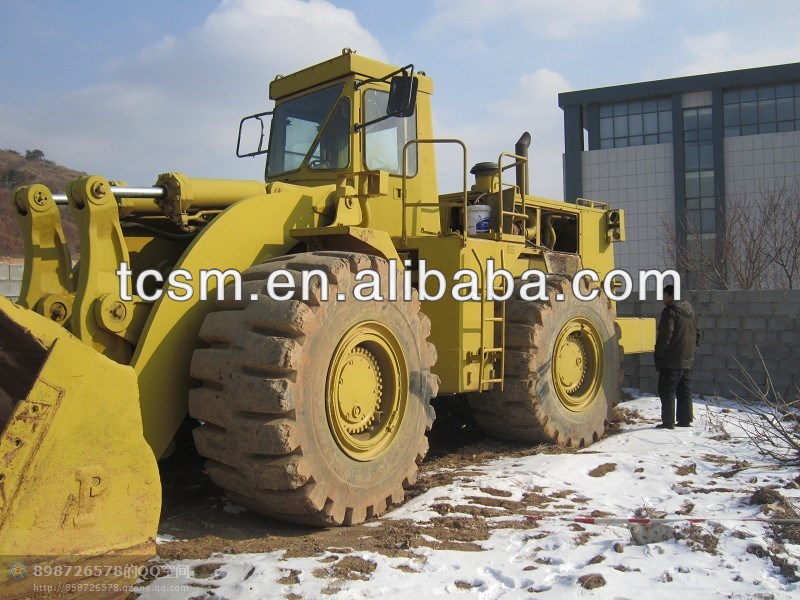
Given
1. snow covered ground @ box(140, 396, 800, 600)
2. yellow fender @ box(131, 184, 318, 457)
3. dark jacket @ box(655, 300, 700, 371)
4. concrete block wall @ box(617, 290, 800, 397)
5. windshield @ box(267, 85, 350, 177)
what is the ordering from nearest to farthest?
snow covered ground @ box(140, 396, 800, 600) → yellow fender @ box(131, 184, 318, 457) → windshield @ box(267, 85, 350, 177) → dark jacket @ box(655, 300, 700, 371) → concrete block wall @ box(617, 290, 800, 397)

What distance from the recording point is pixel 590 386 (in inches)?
320

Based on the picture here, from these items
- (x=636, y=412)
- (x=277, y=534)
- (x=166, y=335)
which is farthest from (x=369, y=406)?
(x=636, y=412)

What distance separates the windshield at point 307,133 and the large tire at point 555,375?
2.27 metres

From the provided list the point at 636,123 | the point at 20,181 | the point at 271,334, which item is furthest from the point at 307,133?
the point at 20,181

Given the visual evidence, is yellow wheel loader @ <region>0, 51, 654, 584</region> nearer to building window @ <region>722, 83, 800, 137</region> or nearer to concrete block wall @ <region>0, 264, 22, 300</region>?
concrete block wall @ <region>0, 264, 22, 300</region>

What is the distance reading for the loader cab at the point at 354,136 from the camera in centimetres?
644

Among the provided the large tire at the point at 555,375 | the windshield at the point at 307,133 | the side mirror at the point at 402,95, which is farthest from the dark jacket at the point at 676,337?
the side mirror at the point at 402,95

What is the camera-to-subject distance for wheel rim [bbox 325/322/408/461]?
479 centimetres

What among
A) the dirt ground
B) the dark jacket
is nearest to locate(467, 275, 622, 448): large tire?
the dark jacket

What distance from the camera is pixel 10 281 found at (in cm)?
1067

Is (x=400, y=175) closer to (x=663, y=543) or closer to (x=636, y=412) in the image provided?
(x=663, y=543)

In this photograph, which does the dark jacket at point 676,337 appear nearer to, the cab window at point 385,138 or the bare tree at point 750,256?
→ the cab window at point 385,138

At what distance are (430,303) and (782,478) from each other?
3.11m

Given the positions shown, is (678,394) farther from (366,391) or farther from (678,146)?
(678,146)
